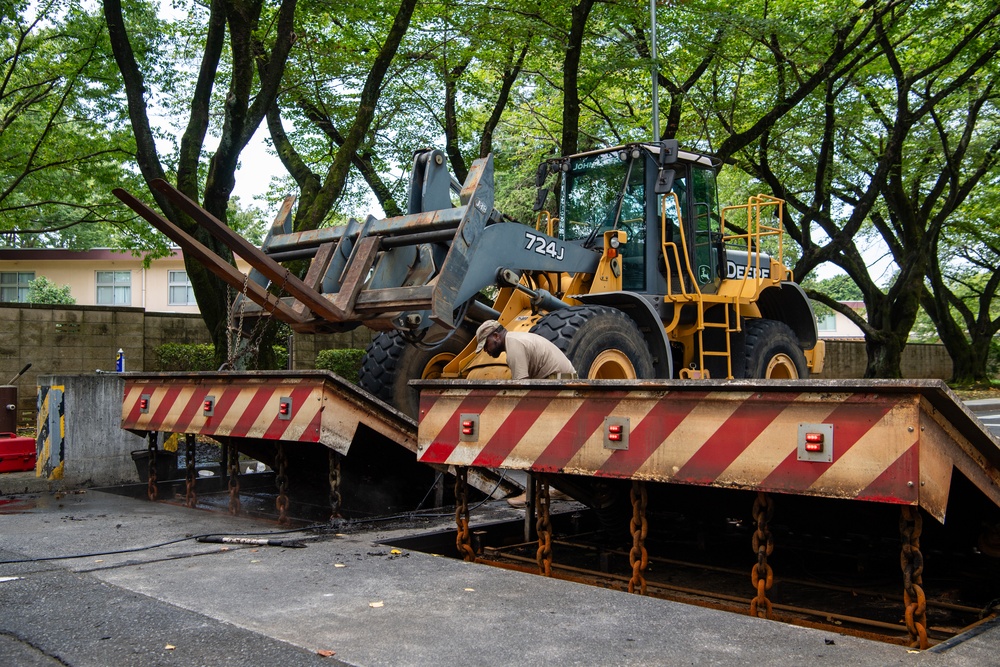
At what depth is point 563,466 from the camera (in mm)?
5227

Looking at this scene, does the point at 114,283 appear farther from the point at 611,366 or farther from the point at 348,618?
the point at 348,618

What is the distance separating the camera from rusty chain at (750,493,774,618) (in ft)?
14.9

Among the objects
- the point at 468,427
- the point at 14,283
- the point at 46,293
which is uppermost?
the point at 14,283

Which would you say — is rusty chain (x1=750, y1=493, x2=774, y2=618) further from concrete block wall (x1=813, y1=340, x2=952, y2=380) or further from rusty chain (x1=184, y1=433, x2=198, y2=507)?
concrete block wall (x1=813, y1=340, x2=952, y2=380)

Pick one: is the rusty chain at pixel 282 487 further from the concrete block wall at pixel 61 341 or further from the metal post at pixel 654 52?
the metal post at pixel 654 52

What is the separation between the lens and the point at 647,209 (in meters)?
10.2

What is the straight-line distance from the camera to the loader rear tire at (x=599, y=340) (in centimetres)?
823

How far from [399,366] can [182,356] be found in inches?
392

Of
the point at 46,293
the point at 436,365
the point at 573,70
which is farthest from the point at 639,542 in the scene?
the point at 46,293

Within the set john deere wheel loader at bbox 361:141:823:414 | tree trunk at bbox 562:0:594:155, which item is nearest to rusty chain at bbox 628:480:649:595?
john deere wheel loader at bbox 361:141:823:414

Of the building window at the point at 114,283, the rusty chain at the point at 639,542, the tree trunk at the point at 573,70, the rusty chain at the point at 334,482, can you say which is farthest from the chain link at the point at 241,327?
the building window at the point at 114,283

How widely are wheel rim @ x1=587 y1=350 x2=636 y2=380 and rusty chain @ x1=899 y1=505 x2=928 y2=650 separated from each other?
441cm

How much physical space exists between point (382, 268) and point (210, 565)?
137 inches

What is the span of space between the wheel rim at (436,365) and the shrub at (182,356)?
30.3 feet
